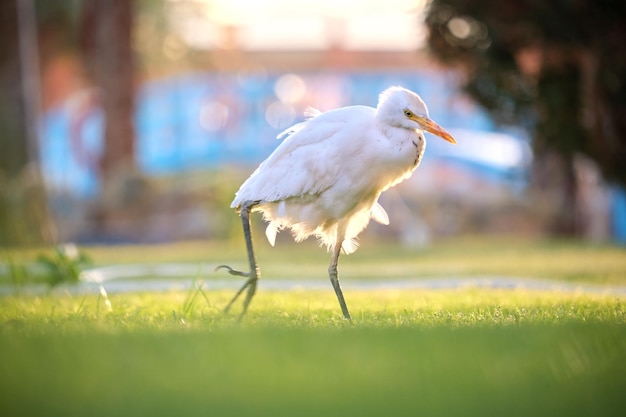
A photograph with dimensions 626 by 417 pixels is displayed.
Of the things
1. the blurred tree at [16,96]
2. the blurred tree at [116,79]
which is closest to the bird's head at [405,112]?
the blurred tree at [16,96]

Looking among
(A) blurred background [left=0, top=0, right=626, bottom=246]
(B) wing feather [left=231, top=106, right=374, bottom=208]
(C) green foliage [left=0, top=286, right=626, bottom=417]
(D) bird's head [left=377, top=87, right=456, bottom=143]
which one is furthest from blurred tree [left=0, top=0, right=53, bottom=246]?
(C) green foliage [left=0, top=286, right=626, bottom=417]

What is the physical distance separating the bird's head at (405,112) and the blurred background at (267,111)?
684 cm

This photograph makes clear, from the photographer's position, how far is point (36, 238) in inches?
619

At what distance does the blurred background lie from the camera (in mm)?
15133

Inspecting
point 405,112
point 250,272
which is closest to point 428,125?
point 405,112

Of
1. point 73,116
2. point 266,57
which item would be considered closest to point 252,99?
point 266,57

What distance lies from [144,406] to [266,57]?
32.5 meters

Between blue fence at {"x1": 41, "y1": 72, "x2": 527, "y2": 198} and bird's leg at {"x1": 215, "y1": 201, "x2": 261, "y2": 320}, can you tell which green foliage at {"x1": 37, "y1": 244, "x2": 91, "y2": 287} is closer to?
bird's leg at {"x1": 215, "y1": 201, "x2": 261, "y2": 320}

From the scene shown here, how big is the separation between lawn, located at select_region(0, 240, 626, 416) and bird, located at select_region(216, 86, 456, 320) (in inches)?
28.5

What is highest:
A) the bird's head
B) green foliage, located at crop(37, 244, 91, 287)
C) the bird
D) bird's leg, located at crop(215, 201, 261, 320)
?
the bird's head

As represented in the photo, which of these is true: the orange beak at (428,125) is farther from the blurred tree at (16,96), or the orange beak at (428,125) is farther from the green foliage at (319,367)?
the blurred tree at (16,96)

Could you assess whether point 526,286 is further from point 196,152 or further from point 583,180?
point 196,152

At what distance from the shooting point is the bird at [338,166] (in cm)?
707

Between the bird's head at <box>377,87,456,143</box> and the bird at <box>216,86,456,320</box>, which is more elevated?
the bird's head at <box>377,87,456,143</box>
